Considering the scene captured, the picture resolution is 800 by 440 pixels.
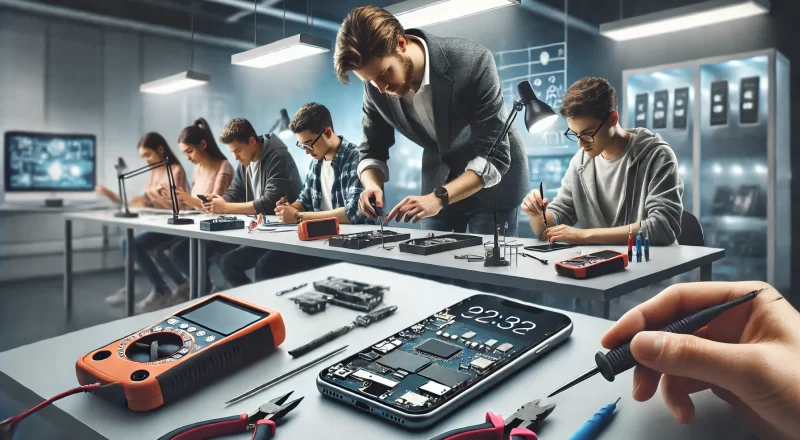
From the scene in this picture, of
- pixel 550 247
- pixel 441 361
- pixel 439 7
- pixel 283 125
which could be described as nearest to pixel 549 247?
pixel 550 247

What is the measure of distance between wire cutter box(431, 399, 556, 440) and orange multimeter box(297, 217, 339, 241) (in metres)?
1.08

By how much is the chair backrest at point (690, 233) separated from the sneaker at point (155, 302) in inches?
112

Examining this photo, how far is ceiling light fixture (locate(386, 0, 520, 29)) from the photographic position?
192cm

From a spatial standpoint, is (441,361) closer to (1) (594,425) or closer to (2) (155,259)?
(1) (594,425)

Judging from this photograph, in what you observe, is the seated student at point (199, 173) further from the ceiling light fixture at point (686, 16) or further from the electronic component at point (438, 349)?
the electronic component at point (438, 349)

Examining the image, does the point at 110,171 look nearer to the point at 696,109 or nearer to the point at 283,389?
the point at 283,389

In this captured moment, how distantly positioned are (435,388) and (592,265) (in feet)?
1.61

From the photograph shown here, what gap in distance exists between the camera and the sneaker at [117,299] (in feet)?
9.98

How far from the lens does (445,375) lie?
562 millimetres

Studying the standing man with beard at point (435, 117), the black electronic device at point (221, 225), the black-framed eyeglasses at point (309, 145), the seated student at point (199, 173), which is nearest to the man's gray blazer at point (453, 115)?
the standing man with beard at point (435, 117)

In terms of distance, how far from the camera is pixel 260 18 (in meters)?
3.01

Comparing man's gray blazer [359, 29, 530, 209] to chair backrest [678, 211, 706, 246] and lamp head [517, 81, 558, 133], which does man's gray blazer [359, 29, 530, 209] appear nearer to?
lamp head [517, 81, 558, 133]

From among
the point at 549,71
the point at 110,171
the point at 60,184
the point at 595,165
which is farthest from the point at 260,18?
the point at 595,165

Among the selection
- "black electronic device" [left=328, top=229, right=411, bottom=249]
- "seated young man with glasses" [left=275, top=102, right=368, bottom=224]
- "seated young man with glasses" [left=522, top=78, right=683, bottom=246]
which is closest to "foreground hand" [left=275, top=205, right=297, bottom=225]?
"seated young man with glasses" [left=275, top=102, right=368, bottom=224]
